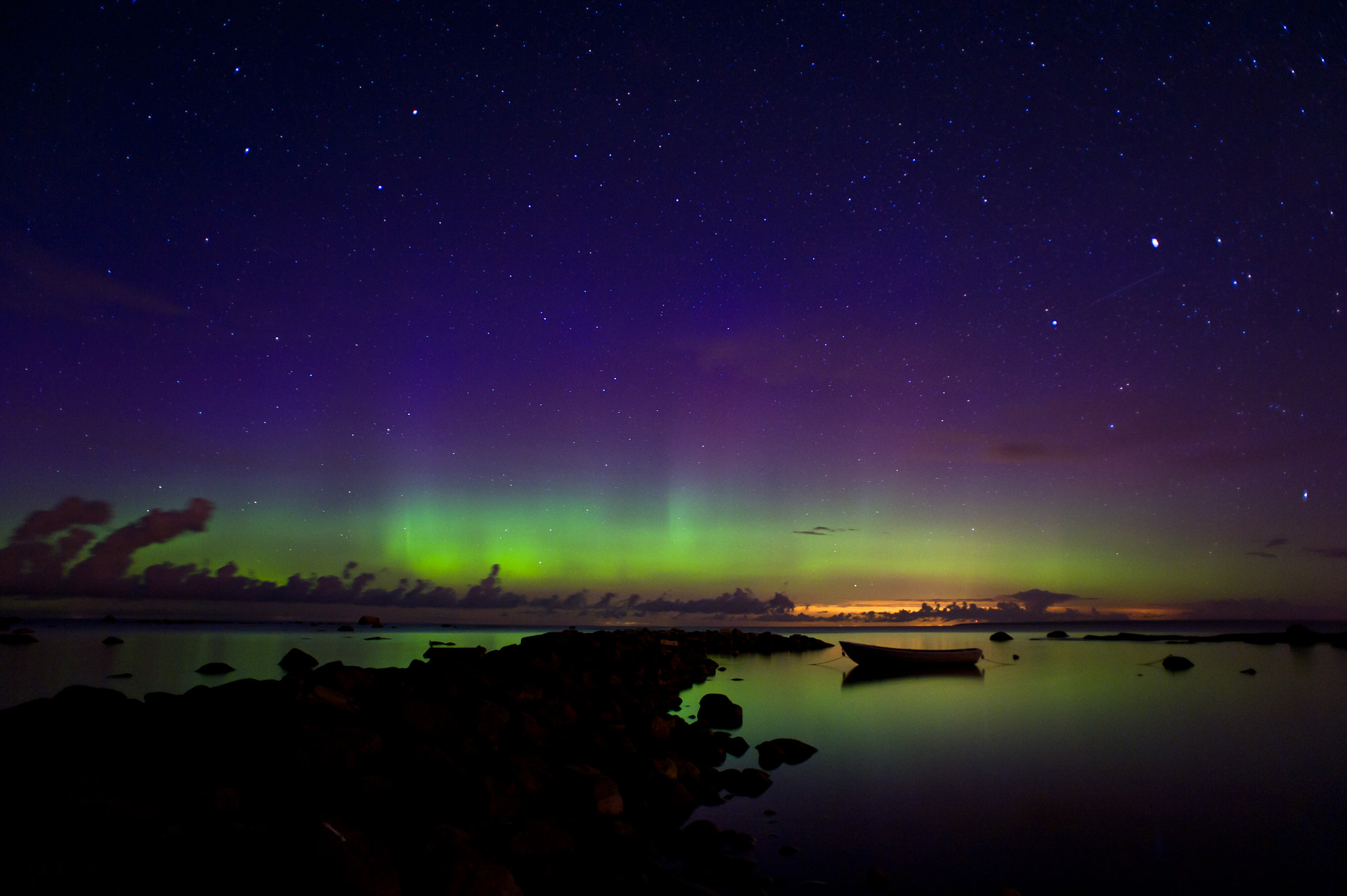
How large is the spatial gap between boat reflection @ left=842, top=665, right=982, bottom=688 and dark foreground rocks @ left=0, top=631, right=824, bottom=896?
21.2m

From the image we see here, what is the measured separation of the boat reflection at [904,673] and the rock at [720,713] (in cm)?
1411

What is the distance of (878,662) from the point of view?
37000mm

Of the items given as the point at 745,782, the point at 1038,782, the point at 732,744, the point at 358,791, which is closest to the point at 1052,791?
the point at 1038,782

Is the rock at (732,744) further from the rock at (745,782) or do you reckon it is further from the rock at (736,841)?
the rock at (736,841)

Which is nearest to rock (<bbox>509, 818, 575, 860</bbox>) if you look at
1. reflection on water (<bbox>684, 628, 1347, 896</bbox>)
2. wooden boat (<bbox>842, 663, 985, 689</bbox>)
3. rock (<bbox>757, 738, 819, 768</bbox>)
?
reflection on water (<bbox>684, 628, 1347, 896</bbox>)

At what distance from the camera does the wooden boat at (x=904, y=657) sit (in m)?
37.0

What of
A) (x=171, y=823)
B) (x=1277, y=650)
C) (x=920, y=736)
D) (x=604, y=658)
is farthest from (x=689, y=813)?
(x=1277, y=650)

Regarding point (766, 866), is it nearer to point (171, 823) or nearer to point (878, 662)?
point (171, 823)

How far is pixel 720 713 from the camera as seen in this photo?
1614cm

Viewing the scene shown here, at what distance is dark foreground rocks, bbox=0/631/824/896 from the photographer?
5598 millimetres

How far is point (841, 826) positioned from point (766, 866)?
2231 mm

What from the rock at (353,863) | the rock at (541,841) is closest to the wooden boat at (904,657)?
the rock at (541,841)

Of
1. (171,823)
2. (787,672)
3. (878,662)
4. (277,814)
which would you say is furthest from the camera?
(878,662)

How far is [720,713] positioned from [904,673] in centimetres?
2283
